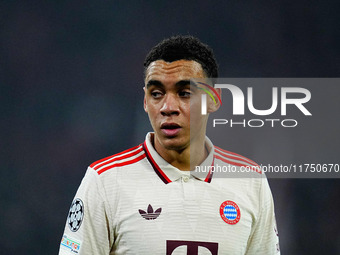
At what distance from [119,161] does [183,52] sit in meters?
0.54

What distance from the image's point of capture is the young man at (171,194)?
184 centimetres

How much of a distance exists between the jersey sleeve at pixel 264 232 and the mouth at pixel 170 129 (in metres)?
0.50

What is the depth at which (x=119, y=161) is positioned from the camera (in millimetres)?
2020

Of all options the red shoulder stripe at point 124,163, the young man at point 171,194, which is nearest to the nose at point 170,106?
the young man at point 171,194

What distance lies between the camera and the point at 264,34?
4.52 meters

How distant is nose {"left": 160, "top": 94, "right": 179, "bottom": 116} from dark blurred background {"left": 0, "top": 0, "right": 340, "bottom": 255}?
2159 millimetres

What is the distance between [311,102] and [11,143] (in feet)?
8.96

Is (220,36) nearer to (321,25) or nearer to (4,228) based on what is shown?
(321,25)

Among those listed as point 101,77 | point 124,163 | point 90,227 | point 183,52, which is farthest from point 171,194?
point 101,77

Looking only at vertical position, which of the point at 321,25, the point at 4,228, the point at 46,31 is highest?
the point at 321,25

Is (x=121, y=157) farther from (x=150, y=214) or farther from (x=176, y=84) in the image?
(x=176, y=84)

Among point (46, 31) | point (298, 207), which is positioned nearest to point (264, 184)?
point (298, 207)

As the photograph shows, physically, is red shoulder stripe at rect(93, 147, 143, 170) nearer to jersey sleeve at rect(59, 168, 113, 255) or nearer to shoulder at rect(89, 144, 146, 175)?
shoulder at rect(89, 144, 146, 175)

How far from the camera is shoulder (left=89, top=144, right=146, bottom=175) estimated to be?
6.48 ft
